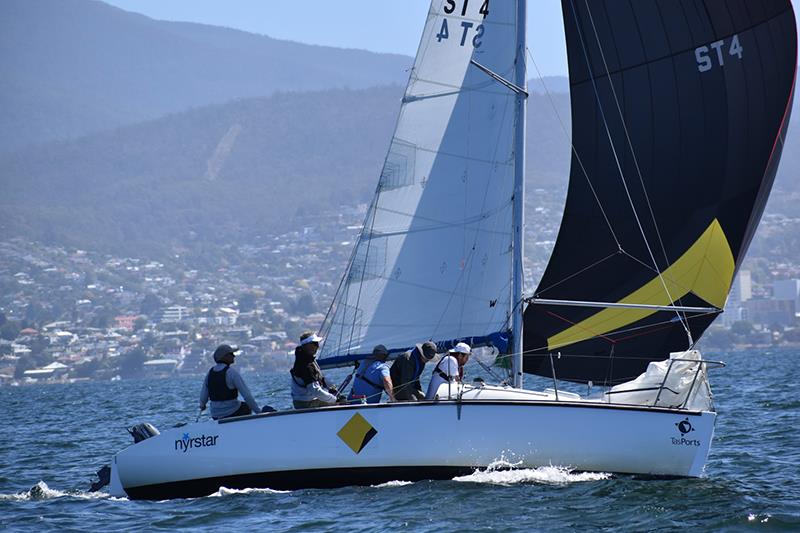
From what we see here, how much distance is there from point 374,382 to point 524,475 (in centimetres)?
170

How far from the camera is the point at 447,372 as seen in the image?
1176 cm

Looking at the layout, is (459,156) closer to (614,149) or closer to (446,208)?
(446,208)

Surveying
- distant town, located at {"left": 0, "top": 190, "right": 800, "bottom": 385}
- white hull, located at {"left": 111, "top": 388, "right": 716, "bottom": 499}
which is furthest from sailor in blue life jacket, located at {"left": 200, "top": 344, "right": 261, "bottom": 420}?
distant town, located at {"left": 0, "top": 190, "right": 800, "bottom": 385}

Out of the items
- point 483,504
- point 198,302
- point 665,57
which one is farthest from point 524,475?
point 198,302

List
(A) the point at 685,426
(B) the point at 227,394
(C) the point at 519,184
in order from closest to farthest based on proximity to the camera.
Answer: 1. (A) the point at 685,426
2. (B) the point at 227,394
3. (C) the point at 519,184

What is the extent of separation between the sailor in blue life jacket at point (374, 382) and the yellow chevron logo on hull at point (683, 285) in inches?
79.0

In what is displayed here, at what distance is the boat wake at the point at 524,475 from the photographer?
1133cm

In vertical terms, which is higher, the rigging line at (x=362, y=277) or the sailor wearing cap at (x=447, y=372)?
the rigging line at (x=362, y=277)

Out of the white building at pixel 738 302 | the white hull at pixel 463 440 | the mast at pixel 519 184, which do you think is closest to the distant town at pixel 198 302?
the white building at pixel 738 302

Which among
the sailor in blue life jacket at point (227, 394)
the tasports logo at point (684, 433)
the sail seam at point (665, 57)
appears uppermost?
Answer: the sail seam at point (665, 57)

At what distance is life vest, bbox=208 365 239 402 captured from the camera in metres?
11.9

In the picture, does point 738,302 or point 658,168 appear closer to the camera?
point 658,168

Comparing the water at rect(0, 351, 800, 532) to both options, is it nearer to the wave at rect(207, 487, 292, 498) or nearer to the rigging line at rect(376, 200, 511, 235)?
the wave at rect(207, 487, 292, 498)

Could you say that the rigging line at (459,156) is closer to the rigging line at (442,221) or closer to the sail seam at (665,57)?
the rigging line at (442,221)
